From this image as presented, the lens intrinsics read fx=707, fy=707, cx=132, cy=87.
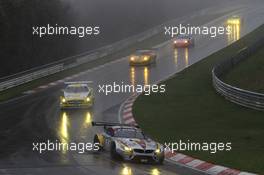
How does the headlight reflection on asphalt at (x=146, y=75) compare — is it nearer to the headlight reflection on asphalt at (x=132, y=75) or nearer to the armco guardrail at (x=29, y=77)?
the headlight reflection on asphalt at (x=132, y=75)

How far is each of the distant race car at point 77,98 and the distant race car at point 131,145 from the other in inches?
470

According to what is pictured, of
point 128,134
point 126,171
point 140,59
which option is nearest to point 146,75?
point 140,59

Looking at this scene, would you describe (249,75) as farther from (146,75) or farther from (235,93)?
(235,93)

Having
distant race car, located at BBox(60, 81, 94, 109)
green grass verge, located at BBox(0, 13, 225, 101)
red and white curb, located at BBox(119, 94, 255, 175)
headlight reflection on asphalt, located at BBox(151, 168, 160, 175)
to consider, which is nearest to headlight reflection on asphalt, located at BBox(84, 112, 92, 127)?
distant race car, located at BBox(60, 81, 94, 109)

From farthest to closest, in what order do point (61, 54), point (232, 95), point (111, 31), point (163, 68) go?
point (111, 31), point (61, 54), point (163, 68), point (232, 95)

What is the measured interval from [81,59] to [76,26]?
1262 cm

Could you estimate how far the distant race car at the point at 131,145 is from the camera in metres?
22.9

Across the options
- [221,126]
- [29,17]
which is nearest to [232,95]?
[221,126]

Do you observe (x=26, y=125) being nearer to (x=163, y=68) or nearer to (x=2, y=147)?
(x=2, y=147)

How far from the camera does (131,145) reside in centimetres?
2312

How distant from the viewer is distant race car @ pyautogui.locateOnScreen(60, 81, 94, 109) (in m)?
36.9

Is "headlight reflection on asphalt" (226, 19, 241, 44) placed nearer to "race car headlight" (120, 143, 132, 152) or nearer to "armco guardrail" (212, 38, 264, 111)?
"armco guardrail" (212, 38, 264, 111)

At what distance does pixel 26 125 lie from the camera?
105 feet

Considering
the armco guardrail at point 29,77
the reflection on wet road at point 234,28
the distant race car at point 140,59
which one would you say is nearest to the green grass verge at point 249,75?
the distant race car at point 140,59
